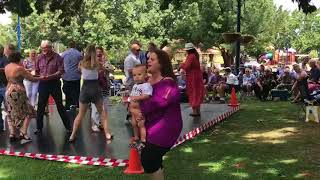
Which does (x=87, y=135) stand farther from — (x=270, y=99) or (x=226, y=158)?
(x=270, y=99)

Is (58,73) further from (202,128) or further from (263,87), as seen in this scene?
(263,87)

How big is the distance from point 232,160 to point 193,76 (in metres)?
4.45

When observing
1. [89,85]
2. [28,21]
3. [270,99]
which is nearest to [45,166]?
[89,85]

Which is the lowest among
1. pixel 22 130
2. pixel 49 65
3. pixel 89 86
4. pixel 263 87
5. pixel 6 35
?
pixel 22 130

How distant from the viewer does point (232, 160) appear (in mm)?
7617

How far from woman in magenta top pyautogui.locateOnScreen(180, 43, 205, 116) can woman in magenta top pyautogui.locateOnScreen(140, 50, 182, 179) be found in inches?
261

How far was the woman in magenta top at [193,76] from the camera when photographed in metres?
11.6

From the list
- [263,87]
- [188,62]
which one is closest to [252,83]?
[263,87]

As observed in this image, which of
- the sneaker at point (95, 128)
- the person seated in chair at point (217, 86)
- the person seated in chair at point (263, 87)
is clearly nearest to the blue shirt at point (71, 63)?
the sneaker at point (95, 128)

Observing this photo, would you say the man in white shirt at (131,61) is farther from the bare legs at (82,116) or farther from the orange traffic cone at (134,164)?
the orange traffic cone at (134,164)

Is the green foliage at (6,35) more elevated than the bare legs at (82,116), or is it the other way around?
the green foliage at (6,35)

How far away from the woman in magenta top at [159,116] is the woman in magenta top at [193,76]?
21.8 ft

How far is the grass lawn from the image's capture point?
6781 mm

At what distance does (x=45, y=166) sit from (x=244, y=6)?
35.0 m
